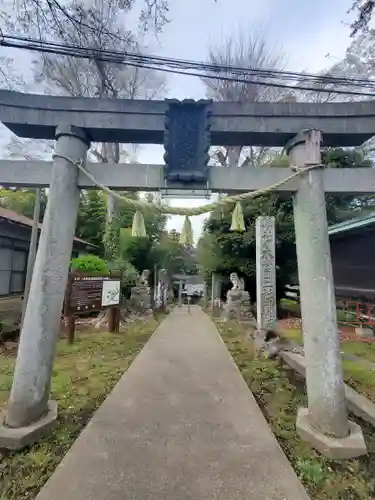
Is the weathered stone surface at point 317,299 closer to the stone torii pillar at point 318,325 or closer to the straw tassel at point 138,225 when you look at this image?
the stone torii pillar at point 318,325

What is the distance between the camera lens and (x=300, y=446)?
299 centimetres

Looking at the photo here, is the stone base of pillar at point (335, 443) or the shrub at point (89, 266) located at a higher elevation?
the shrub at point (89, 266)

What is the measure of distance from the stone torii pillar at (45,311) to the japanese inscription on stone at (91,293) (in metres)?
3.99

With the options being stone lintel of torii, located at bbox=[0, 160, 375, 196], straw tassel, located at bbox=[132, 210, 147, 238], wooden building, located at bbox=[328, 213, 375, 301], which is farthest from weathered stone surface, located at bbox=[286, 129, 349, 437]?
wooden building, located at bbox=[328, 213, 375, 301]

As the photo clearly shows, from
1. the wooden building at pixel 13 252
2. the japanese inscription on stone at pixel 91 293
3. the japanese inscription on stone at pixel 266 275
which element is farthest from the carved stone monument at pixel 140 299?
the japanese inscription on stone at pixel 266 275

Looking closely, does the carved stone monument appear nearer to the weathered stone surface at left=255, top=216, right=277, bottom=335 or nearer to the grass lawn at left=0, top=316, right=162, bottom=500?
the grass lawn at left=0, top=316, right=162, bottom=500

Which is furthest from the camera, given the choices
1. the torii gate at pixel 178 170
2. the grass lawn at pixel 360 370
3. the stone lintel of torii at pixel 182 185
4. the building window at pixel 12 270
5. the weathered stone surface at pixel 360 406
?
the building window at pixel 12 270

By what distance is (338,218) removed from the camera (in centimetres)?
1262

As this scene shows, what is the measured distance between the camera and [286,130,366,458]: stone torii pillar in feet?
9.64

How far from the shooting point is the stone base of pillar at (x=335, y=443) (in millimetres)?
2758

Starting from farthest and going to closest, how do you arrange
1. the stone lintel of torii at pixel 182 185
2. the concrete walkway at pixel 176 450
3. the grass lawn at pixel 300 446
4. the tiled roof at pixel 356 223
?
the tiled roof at pixel 356 223 → the stone lintel of torii at pixel 182 185 → the grass lawn at pixel 300 446 → the concrete walkway at pixel 176 450

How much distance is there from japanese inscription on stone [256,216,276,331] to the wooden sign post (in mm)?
4095

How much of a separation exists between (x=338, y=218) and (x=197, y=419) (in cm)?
1148

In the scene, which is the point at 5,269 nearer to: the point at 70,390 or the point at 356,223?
the point at 70,390
